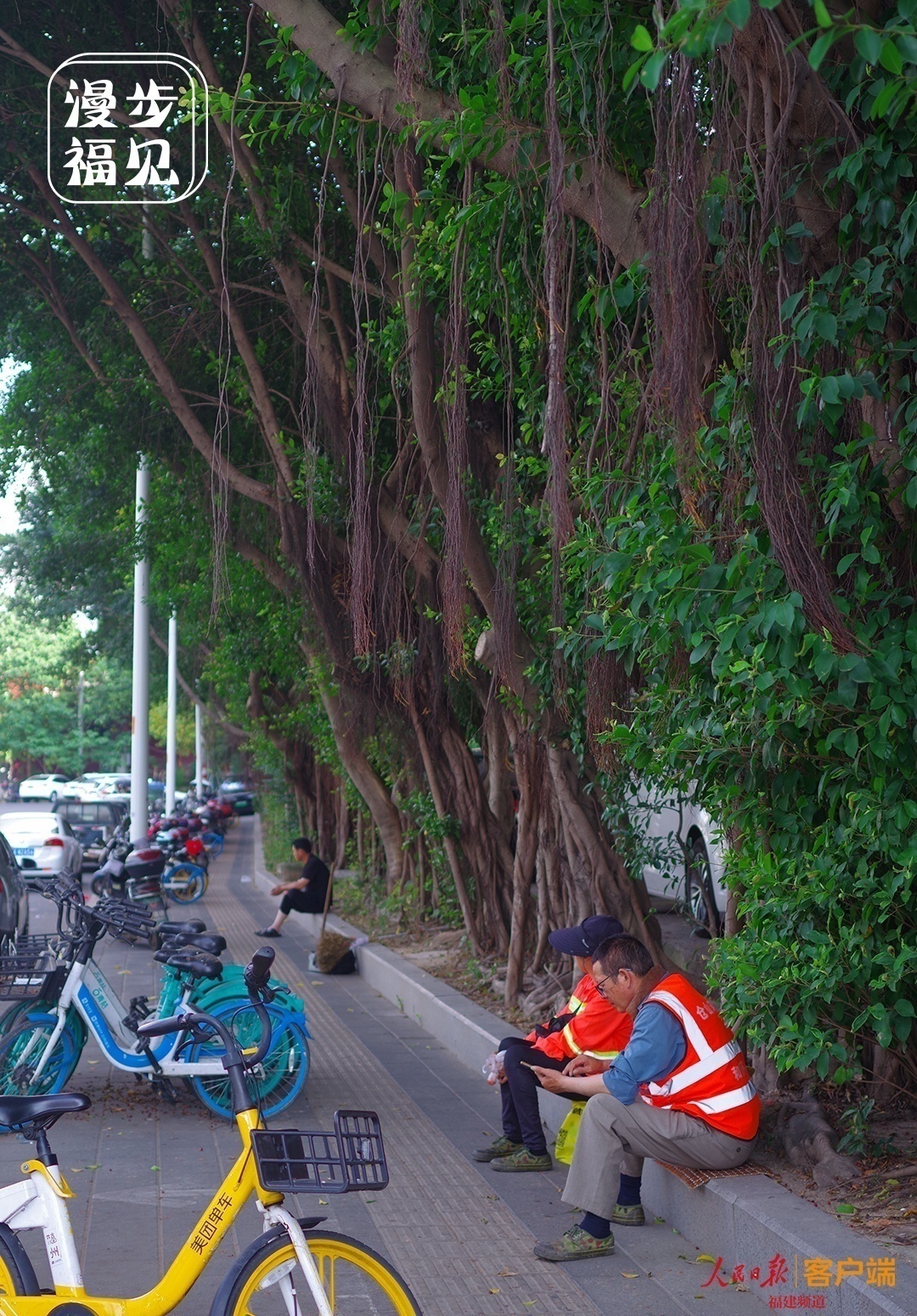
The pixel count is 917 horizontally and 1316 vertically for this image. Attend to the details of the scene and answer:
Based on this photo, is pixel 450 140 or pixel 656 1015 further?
pixel 450 140

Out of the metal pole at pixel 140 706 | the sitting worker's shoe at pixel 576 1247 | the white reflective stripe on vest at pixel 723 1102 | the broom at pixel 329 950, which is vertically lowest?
the broom at pixel 329 950

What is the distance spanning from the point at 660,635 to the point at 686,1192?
2.27 metres

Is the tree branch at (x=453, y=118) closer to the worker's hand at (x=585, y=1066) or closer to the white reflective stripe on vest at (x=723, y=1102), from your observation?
the white reflective stripe on vest at (x=723, y=1102)

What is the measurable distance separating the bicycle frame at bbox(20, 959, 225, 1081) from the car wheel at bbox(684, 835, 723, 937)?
121 inches

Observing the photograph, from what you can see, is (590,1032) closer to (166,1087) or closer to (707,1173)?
(707,1173)

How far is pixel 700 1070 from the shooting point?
5051 mm

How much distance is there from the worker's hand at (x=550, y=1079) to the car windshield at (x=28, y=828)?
16.5 m

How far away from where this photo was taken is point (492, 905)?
37.2ft

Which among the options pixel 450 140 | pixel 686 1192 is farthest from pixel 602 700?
pixel 450 140

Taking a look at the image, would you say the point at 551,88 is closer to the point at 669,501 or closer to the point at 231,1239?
the point at 669,501

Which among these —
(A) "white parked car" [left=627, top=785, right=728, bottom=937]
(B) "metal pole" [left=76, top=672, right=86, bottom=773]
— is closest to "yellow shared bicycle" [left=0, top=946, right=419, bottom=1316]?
(A) "white parked car" [left=627, top=785, right=728, bottom=937]

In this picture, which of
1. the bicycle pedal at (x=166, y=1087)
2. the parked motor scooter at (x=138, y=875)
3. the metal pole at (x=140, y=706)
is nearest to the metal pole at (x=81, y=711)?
the metal pole at (x=140, y=706)

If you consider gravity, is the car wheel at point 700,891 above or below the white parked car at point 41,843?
above

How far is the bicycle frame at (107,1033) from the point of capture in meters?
6.68
